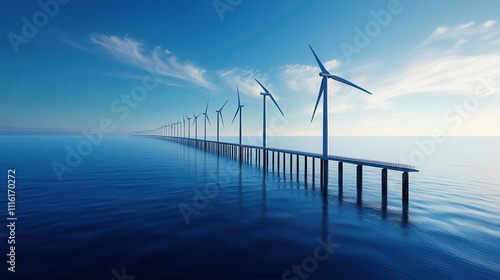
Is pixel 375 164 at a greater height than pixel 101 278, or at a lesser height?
greater

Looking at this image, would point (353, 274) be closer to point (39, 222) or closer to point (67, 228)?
point (67, 228)

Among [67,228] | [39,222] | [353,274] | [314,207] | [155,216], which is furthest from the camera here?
[314,207]

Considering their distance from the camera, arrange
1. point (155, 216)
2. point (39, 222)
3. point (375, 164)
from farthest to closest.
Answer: point (375, 164) → point (155, 216) → point (39, 222)

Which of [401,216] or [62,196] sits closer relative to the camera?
[401,216]

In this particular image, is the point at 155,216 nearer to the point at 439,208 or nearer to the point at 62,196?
the point at 62,196

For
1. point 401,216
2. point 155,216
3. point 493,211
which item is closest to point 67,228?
point 155,216

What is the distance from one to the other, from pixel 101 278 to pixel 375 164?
24788mm

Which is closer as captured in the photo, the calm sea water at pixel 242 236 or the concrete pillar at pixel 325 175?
the calm sea water at pixel 242 236

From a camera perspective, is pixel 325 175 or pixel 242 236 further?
pixel 325 175

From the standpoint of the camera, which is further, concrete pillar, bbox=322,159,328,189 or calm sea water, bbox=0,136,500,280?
concrete pillar, bbox=322,159,328,189

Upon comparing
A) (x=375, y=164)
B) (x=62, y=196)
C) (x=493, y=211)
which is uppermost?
(x=375, y=164)

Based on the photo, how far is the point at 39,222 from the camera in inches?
531

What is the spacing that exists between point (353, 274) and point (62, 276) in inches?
435

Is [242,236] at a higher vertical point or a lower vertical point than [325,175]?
lower
